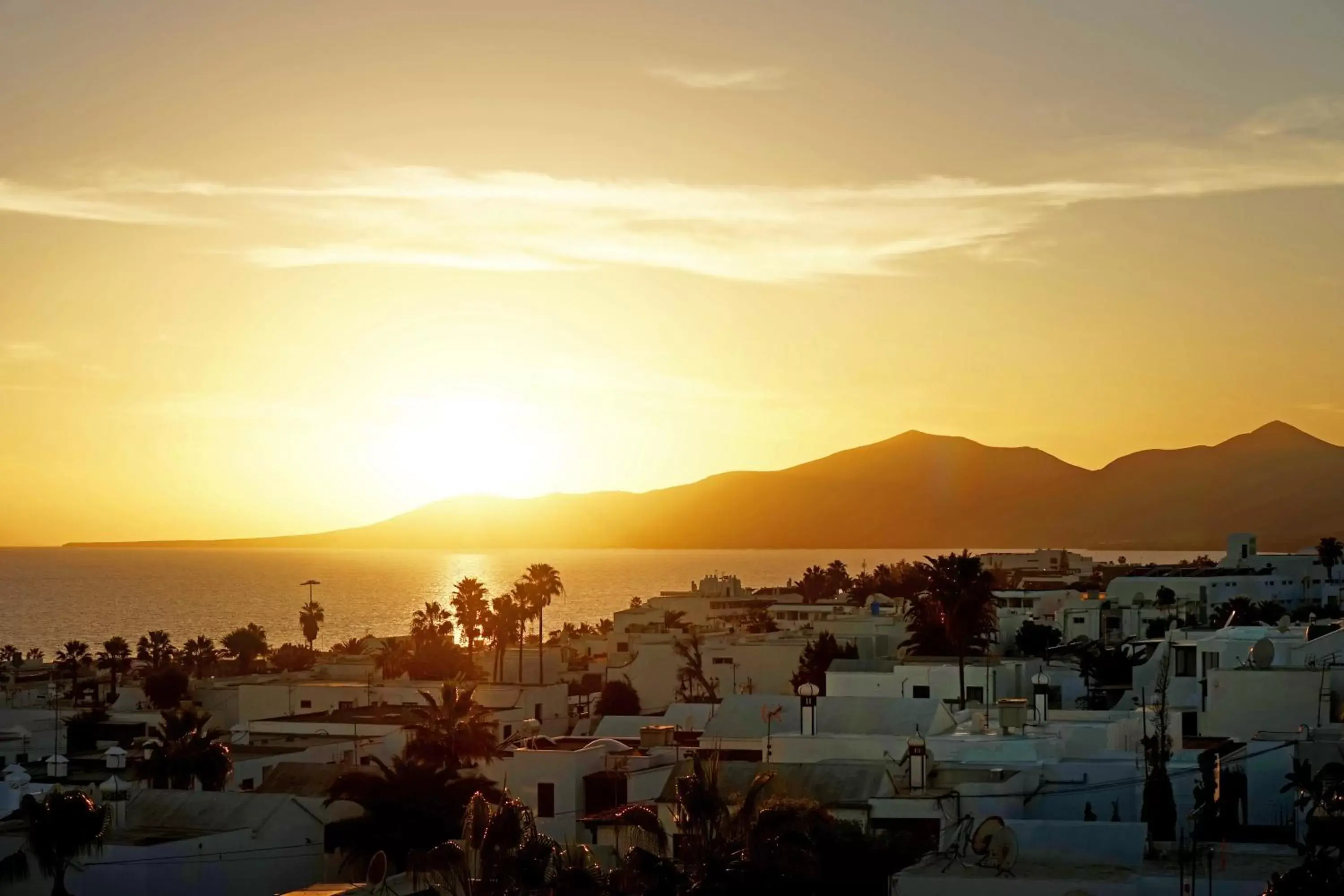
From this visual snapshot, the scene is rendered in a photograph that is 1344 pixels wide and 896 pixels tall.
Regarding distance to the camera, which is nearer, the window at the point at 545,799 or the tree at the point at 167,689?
the window at the point at 545,799

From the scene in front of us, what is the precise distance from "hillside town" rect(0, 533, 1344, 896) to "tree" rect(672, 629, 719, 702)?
258 millimetres

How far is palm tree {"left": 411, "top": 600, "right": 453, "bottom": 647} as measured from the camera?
93.3m

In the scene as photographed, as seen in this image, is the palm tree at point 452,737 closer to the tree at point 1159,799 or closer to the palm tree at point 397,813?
the palm tree at point 397,813

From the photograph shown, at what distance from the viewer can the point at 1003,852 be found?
82.6ft

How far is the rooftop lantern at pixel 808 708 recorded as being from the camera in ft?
133

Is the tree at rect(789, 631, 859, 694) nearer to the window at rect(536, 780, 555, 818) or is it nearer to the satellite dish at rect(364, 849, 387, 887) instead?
the window at rect(536, 780, 555, 818)

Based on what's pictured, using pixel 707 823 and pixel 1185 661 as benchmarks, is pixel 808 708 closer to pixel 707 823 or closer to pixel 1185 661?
pixel 707 823

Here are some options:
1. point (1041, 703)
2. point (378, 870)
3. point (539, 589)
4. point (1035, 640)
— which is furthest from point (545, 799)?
point (539, 589)

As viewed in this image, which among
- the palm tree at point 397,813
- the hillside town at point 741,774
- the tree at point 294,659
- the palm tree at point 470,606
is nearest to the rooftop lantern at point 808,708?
the hillside town at point 741,774

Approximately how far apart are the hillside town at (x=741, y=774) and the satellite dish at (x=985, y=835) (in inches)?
2.8

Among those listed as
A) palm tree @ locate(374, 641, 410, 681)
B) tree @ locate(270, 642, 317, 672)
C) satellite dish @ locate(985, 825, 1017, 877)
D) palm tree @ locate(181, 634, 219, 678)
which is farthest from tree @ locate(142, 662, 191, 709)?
satellite dish @ locate(985, 825, 1017, 877)

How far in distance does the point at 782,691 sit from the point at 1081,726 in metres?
40.6

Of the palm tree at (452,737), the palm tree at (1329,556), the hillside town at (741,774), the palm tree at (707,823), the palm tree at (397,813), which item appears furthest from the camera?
the palm tree at (1329,556)

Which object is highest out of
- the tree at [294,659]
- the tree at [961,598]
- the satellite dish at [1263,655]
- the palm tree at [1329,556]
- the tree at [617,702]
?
the palm tree at [1329,556]
